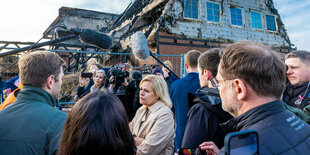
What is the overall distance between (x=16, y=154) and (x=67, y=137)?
1.64ft

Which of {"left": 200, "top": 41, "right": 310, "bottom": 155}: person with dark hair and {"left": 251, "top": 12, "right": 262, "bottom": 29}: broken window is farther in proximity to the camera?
{"left": 251, "top": 12, "right": 262, "bottom": 29}: broken window

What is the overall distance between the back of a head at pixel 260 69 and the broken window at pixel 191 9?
11.0 m

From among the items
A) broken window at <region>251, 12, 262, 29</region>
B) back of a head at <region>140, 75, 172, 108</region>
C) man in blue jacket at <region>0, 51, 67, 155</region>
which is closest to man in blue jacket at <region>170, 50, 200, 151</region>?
back of a head at <region>140, 75, 172, 108</region>

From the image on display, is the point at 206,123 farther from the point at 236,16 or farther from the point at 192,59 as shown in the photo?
the point at 236,16

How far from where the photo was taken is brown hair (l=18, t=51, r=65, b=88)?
1.65m

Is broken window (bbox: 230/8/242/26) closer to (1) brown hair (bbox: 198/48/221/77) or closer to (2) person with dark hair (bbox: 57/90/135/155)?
(1) brown hair (bbox: 198/48/221/77)

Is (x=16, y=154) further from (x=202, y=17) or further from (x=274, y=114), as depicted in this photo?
(x=202, y=17)

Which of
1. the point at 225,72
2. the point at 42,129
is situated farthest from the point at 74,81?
the point at 225,72

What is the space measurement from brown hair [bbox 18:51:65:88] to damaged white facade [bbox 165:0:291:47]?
942 cm

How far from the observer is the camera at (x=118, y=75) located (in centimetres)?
309

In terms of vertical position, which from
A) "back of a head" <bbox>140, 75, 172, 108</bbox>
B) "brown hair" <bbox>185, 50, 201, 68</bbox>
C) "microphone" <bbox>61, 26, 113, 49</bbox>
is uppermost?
"microphone" <bbox>61, 26, 113, 49</bbox>

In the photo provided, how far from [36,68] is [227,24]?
1293 cm

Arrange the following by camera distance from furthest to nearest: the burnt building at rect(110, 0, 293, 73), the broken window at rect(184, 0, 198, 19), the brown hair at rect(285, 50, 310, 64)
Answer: the broken window at rect(184, 0, 198, 19) < the burnt building at rect(110, 0, 293, 73) < the brown hair at rect(285, 50, 310, 64)

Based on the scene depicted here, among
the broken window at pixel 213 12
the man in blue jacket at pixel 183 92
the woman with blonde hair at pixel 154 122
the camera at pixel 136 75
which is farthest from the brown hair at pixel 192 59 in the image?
the broken window at pixel 213 12
